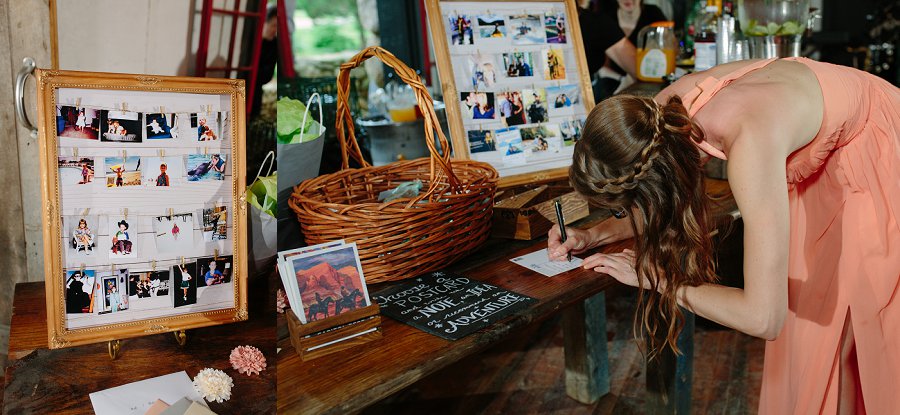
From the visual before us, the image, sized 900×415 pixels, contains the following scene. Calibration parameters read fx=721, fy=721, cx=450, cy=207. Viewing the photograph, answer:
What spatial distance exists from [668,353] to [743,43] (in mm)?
1633

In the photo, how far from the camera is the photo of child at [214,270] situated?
140 cm

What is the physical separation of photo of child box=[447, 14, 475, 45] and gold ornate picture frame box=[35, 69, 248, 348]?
1.12m

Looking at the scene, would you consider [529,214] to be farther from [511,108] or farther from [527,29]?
[527,29]

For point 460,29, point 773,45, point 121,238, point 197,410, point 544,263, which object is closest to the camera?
point 197,410

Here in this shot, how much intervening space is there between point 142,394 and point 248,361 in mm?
191

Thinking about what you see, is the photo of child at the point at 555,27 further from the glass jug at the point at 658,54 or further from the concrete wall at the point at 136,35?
the concrete wall at the point at 136,35

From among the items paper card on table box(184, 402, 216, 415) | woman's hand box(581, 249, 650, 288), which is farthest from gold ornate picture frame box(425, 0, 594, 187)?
paper card on table box(184, 402, 216, 415)

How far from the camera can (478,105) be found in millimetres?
2408

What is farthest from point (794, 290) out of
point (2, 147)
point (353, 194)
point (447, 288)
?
point (2, 147)

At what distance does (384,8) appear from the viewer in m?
3.36

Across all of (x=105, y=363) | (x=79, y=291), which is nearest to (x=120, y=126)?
(x=79, y=291)

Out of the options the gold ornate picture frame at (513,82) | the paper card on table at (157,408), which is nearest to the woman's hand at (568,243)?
the gold ornate picture frame at (513,82)

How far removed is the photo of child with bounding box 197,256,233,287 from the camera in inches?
55.2

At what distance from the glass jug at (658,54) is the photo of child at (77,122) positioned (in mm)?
2448
